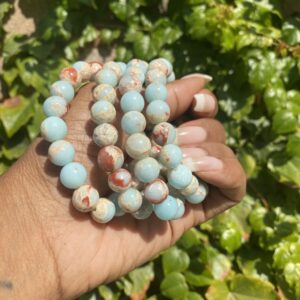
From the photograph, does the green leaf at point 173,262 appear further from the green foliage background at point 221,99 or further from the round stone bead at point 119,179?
the round stone bead at point 119,179

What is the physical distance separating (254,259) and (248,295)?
16 centimetres

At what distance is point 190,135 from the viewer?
113 centimetres

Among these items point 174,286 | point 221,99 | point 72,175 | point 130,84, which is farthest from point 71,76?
point 174,286

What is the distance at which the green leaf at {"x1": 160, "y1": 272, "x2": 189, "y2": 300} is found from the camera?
59.2 inches

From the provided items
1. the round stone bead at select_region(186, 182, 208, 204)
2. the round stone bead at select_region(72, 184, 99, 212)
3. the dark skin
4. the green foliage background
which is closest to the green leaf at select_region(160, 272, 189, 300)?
the green foliage background

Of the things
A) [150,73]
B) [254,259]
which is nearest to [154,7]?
[150,73]

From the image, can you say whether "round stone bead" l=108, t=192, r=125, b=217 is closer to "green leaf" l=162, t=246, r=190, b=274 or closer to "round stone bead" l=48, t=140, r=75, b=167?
"round stone bead" l=48, t=140, r=75, b=167

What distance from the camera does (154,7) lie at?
1.68m

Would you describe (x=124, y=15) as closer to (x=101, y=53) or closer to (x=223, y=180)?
(x=101, y=53)

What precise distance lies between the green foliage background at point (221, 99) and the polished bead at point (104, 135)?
0.66 m

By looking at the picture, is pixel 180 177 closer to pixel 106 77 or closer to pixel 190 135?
pixel 190 135

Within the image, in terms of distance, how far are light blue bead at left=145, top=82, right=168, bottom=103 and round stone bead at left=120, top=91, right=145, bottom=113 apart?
0.12ft

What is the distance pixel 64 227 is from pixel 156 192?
231mm

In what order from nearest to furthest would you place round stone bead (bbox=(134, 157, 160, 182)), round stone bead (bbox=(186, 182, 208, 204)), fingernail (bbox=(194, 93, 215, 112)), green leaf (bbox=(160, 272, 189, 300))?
round stone bead (bbox=(134, 157, 160, 182)), round stone bead (bbox=(186, 182, 208, 204)), fingernail (bbox=(194, 93, 215, 112)), green leaf (bbox=(160, 272, 189, 300))
